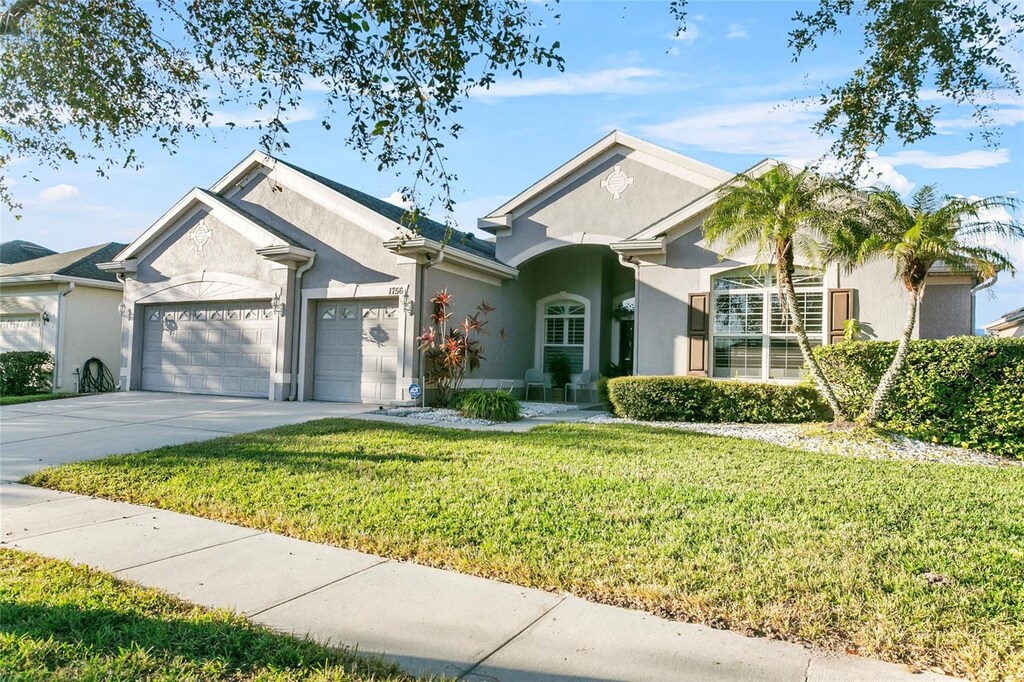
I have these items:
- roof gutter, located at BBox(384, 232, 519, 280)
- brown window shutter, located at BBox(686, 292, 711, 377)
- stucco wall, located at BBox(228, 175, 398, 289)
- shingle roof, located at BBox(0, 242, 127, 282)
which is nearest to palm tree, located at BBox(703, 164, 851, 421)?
brown window shutter, located at BBox(686, 292, 711, 377)

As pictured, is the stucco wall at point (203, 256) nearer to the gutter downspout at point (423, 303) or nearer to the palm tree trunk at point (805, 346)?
the gutter downspout at point (423, 303)

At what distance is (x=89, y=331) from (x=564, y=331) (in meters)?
13.9

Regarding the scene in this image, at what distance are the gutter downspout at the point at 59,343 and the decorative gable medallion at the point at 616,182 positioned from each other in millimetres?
15168

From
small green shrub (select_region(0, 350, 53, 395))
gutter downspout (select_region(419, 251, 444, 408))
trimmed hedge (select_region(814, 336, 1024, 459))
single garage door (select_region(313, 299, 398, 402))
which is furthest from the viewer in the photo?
small green shrub (select_region(0, 350, 53, 395))

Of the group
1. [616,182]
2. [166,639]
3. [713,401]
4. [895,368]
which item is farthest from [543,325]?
[166,639]

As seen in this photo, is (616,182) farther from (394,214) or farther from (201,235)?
(201,235)

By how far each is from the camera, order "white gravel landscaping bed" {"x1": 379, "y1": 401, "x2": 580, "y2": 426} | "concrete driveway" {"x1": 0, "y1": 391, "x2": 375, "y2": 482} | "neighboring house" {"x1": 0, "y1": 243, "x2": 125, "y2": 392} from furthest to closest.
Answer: "neighboring house" {"x1": 0, "y1": 243, "x2": 125, "y2": 392}, "white gravel landscaping bed" {"x1": 379, "y1": 401, "x2": 580, "y2": 426}, "concrete driveway" {"x1": 0, "y1": 391, "x2": 375, "y2": 482}

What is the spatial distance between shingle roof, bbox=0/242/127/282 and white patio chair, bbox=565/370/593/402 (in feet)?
46.2

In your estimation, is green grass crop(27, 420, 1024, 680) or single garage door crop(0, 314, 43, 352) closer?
green grass crop(27, 420, 1024, 680)

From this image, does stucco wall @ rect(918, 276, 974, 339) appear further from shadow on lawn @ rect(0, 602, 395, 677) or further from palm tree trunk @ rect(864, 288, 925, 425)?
shadow on lawn @ rect(0, 602, 395, 677)

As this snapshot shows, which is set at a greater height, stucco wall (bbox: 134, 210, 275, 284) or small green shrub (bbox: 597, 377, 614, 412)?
stucco wall (bbox: 134, 210, 275, 284)

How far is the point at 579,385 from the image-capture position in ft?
55.4

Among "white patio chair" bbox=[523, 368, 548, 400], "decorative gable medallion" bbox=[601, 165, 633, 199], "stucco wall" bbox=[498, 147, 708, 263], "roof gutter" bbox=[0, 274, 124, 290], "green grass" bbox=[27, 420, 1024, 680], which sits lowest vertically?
"green grass" bbox=[27, 420, 1024, 680]

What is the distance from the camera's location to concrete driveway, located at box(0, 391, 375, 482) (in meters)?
8.47
